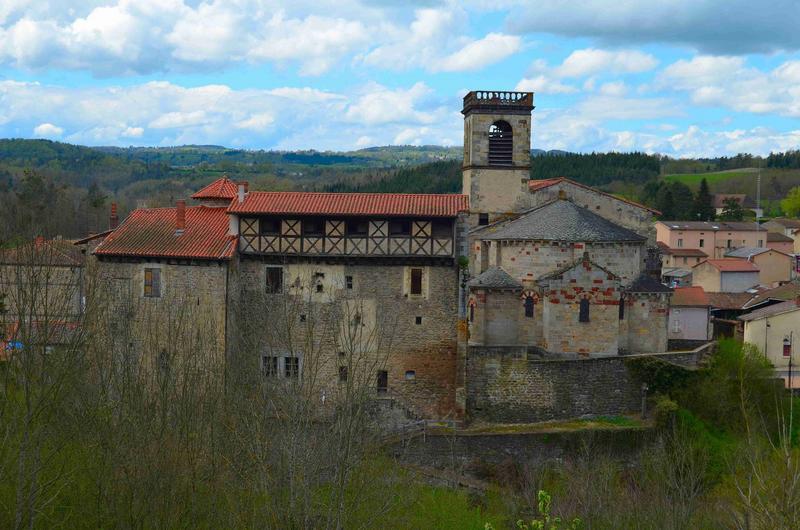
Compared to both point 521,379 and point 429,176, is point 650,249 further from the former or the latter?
point 429,176

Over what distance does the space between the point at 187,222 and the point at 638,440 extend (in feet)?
61.3

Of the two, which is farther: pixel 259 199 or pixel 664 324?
pixel 664 324

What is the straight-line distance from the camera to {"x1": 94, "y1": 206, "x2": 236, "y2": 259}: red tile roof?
105ft

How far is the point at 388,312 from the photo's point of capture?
33.0 m

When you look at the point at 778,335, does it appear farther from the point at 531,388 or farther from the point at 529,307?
the point at 531,388

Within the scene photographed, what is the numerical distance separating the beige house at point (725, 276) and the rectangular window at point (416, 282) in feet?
141

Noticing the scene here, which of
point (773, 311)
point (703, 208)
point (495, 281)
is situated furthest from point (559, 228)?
point (703, 208)

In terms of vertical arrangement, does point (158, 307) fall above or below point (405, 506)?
above

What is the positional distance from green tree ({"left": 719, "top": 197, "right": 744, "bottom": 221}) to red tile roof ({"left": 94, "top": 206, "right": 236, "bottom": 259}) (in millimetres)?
84249

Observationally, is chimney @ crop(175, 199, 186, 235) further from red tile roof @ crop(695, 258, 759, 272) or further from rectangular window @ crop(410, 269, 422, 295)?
red tile roof @ crop(695, 258, 759, 272)

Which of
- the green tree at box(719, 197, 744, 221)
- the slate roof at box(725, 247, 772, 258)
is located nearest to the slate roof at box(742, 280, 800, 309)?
the slate roof at box(725, 247, 772, 258)

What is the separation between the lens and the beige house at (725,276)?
6906 centimetres

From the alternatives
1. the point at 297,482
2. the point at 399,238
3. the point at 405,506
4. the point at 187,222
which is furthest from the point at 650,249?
the point at 297,482

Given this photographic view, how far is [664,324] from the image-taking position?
35.5 m
